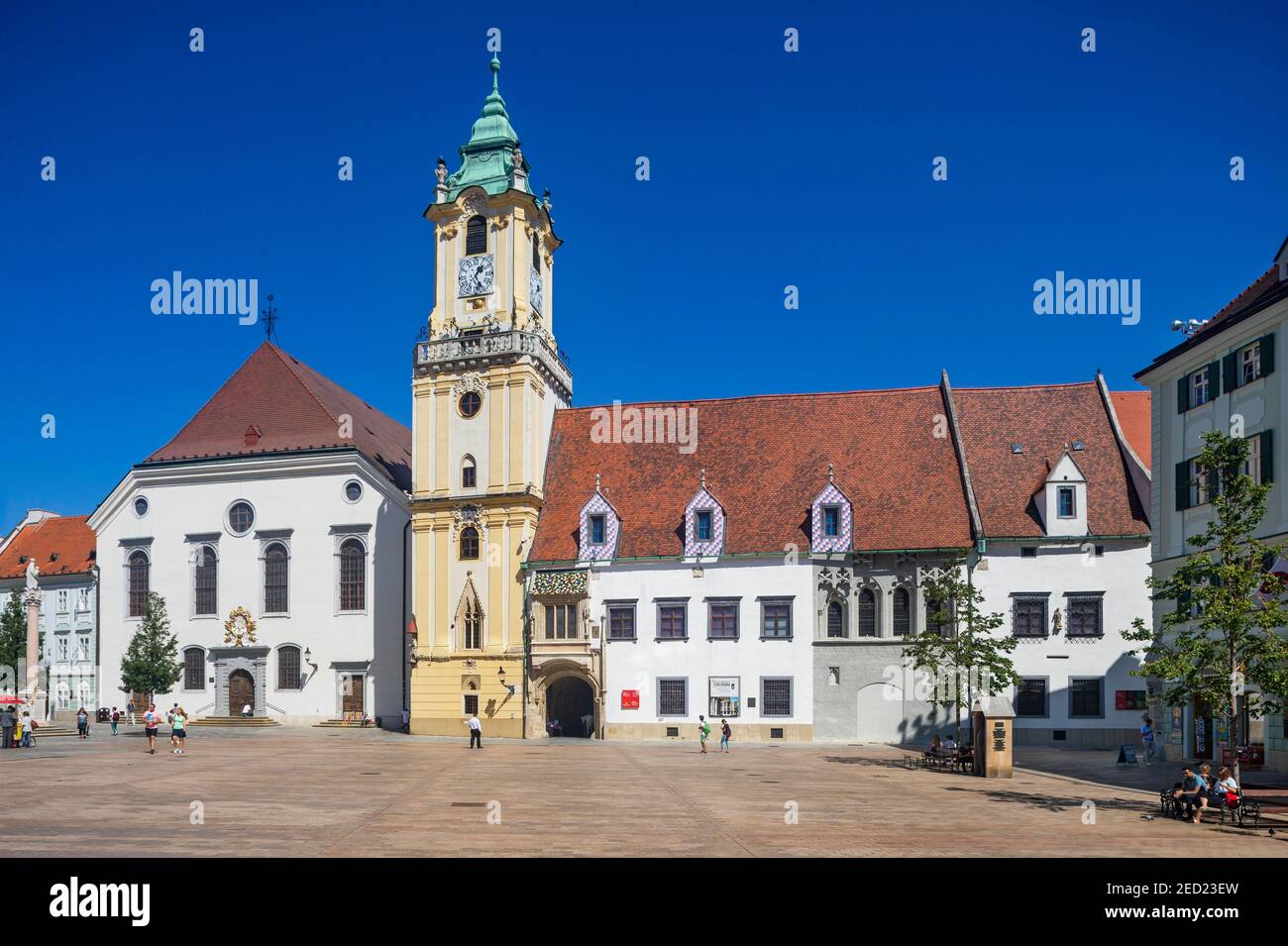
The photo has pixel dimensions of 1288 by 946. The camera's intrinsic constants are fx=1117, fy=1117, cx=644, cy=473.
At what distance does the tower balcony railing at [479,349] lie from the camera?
55.9 meters

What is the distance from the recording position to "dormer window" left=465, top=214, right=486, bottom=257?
58219mm

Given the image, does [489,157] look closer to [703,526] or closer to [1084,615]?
[703,526]

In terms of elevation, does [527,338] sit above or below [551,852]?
above

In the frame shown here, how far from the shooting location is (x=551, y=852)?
62.6 feet

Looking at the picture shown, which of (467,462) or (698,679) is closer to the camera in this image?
(698,679)

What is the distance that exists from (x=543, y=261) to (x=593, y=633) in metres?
21.1

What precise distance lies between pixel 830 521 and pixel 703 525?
5938 mm

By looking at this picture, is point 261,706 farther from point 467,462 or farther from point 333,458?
point 467,462

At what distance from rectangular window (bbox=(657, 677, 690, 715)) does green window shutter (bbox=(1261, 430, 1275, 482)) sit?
85.5 ft

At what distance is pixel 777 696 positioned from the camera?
164ft

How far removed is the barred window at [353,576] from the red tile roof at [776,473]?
1082cm
